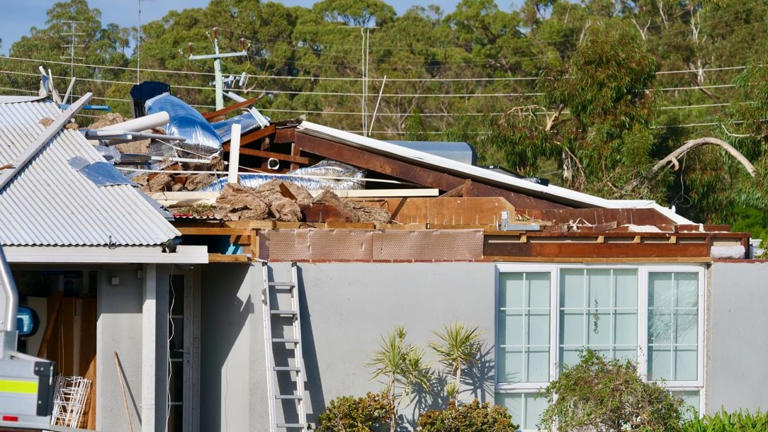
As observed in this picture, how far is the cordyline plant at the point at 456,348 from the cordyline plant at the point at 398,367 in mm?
222

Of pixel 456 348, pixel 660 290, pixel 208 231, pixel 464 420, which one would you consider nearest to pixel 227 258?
pixel 208 231

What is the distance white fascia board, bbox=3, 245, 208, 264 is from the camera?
1035 cm

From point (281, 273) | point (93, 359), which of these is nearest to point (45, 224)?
point (93, 359)

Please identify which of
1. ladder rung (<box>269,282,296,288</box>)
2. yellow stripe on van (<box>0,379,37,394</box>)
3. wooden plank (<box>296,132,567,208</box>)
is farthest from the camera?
wooden plank (<box>296,132,567,208</box>)

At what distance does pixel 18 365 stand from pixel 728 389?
8641mm

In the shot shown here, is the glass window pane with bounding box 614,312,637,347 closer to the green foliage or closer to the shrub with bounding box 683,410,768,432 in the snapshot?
the green foliage

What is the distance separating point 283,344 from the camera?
1170cm

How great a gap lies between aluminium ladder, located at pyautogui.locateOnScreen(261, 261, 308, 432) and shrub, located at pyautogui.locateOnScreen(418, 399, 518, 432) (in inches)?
51.5

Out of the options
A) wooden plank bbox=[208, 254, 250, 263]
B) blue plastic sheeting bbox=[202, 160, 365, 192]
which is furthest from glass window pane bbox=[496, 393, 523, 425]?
blue plastic sheeting bbox=[202, 160, 365, 192]

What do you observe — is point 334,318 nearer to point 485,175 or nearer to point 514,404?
point 514,404

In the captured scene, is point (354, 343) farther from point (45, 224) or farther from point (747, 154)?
point (747, 154)

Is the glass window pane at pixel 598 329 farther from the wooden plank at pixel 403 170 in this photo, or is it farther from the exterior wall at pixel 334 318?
the wooden plank at pixel 403 170

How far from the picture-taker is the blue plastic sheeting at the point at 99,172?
1152 cm

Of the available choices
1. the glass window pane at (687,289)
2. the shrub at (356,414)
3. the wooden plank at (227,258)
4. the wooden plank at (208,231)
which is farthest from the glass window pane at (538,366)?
the wooden plank at (208,231)
